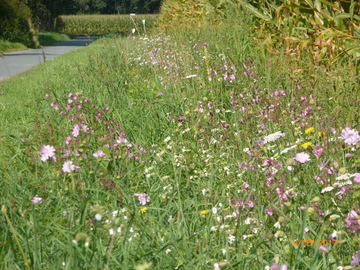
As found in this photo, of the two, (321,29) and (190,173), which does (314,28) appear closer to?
(321,29)

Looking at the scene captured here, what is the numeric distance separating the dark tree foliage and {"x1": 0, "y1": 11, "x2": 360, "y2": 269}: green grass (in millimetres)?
17328

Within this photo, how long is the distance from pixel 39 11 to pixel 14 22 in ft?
66.6

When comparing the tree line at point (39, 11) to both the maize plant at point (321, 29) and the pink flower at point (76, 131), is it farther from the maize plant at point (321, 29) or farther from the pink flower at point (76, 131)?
the maize plant at point (321, 29)

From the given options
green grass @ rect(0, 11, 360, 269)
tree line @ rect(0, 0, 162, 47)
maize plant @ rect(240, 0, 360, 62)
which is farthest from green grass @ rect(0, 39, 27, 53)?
maize plant @ rect(240, 0, 360, 62)

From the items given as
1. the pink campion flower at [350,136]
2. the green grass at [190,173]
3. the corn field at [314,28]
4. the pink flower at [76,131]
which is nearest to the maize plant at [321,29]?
the corn field at [314,28]

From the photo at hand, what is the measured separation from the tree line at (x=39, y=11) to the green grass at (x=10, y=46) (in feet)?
1.67

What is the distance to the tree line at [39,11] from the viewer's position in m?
22.7

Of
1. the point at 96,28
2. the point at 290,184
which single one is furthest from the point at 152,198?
the point at 96,28

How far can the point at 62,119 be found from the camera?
Answer: 477 cm

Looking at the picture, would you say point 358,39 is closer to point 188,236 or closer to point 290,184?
point 290,184

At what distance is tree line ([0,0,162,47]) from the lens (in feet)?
74.5

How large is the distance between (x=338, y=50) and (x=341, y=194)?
2856mm

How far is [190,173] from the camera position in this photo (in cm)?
302

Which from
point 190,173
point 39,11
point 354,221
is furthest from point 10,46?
point 39,11
